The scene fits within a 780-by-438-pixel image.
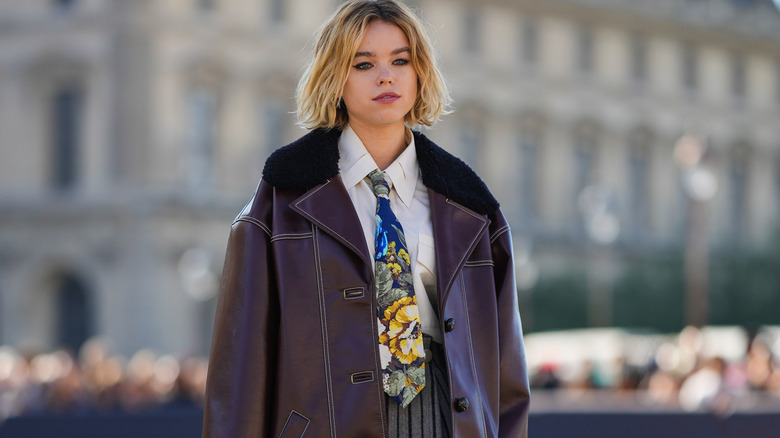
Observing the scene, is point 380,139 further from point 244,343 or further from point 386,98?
point 244,343

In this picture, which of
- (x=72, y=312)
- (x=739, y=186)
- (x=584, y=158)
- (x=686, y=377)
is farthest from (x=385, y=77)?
(x=739, y=186)

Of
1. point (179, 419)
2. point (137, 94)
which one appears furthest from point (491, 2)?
point (179, 419)

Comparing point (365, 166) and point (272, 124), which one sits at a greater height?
point (272, 124)

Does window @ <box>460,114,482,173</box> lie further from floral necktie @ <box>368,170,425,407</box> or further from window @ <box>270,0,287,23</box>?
floral necktie @ <box>368,170,425,407</box>

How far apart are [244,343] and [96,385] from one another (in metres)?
14.6

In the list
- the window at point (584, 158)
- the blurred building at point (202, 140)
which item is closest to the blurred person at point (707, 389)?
the blurred building at point (202, 140)

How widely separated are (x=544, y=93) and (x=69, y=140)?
19.4 m

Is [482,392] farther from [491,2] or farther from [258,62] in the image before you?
[491,2]

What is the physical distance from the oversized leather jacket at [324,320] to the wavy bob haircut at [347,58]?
0.29 ft

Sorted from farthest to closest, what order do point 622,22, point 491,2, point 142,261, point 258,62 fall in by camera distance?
point 622,22 → point 491,2 → point 258,62 → point 142,261

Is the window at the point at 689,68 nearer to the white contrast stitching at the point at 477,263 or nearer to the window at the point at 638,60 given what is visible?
the window at the point at 638,60

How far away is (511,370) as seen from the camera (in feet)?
12.2

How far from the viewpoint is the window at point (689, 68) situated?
58.8 metres

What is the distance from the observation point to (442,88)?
3.78m
